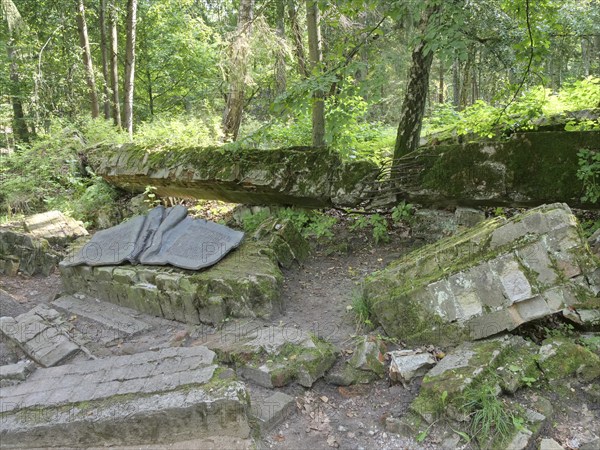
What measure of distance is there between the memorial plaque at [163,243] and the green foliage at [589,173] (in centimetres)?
447

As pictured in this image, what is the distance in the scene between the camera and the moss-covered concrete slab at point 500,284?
3609mm

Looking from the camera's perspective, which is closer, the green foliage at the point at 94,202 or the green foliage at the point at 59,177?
the green foliage at the point at 94,202

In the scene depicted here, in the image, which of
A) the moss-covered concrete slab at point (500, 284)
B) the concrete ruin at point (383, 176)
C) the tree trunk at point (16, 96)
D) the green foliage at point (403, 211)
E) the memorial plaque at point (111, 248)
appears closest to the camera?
the moss-covered concrete slab at point (500, 284)

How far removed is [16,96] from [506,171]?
1499cm

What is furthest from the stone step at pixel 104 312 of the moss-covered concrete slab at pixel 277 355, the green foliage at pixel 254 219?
the green foliage at pixel 254 219

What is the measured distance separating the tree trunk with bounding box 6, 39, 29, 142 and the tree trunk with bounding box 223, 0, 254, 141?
8.28m

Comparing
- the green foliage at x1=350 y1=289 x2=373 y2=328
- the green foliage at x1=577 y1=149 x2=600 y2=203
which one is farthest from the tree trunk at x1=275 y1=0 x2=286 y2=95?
the green foliage at x1=577 y1=149 x2=600 y2=203

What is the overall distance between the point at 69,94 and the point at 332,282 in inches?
496

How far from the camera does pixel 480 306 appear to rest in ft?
12.4

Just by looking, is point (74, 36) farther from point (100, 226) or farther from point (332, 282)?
point (332, 282)

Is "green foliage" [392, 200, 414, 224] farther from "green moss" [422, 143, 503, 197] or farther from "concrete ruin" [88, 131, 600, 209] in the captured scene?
"green moss" [422, 143, 503, 197]

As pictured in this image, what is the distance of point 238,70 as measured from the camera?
9.20m

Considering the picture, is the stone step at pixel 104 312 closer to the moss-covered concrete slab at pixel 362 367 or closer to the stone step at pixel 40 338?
the stone step at pixel 40 338

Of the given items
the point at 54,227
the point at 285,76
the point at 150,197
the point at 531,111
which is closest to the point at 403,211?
the point at 531,111
